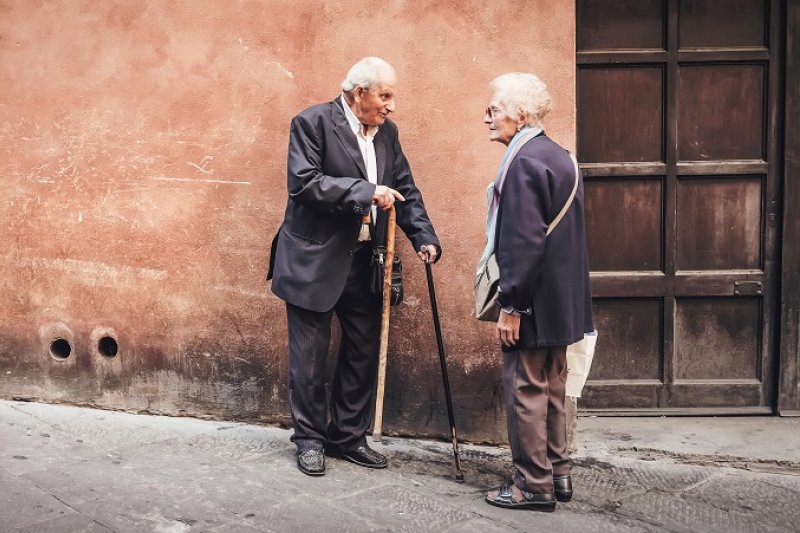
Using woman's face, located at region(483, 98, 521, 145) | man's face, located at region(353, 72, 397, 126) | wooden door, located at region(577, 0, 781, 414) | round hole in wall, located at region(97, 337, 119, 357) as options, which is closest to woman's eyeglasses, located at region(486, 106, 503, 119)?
woman's face, located at region(483, 98, 521, 145)

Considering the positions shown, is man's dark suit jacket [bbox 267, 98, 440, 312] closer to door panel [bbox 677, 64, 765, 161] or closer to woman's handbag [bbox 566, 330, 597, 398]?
woman's handbag [bbox 566, 330, 597, 398]

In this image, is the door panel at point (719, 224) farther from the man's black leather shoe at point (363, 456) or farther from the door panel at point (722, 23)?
the man's black leather shoe at point (363, 456)

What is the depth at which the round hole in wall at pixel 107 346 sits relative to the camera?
511 cm

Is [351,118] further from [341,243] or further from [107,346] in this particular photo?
[107,346]

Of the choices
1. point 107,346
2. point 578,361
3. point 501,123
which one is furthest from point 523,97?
point 107,346

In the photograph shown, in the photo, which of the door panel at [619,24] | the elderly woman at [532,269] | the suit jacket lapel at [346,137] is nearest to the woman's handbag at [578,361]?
the elderly woman at [532,269]

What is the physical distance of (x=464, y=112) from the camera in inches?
186

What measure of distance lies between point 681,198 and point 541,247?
1.69 meters

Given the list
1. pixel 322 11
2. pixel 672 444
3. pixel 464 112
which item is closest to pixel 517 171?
pixel 464 112

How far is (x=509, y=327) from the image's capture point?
388cm

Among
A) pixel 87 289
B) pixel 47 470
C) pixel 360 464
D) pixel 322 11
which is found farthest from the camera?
pixel 87 289

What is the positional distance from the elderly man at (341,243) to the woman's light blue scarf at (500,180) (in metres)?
0.44

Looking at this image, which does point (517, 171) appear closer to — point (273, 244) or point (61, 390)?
point (273, 244)

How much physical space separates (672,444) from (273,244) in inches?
86.4
